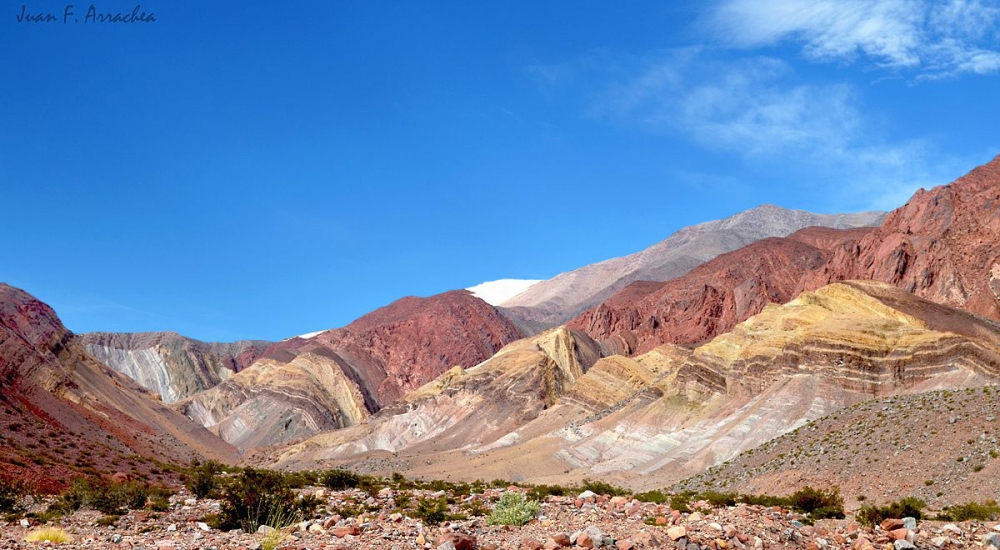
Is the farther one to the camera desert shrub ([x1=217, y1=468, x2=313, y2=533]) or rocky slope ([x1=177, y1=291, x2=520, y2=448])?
rocky slope ([x1=177, y1=291, x2=520, y2=448])

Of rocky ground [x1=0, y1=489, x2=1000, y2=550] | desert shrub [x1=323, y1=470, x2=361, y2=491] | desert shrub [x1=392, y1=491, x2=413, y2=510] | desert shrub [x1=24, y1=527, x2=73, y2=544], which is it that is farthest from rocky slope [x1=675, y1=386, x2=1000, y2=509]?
desert shrub [x1=24, y1=527, x2=73, y2=544]

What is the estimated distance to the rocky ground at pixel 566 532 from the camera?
58.2ft

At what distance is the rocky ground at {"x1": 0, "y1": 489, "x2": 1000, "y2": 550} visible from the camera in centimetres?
1773

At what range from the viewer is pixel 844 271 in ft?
367

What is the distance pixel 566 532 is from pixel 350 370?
14433cm

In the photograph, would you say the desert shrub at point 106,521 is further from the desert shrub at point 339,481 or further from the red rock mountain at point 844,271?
the red rock mountain at point 844,271

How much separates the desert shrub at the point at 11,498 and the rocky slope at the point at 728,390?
41.2m

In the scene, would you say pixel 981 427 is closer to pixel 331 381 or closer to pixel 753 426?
pixel 753 426

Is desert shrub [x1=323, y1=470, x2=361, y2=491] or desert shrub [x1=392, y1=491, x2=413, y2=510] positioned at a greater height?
desert shrub [x1=323, y1=470, x2=361, y2=491]

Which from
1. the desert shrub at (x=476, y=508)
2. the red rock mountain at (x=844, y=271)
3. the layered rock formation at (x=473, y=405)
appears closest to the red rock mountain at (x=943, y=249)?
the red rock mountain at (x=844, y=271)

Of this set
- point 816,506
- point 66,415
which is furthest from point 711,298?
point 816,506

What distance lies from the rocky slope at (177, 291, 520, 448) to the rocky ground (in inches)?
4578

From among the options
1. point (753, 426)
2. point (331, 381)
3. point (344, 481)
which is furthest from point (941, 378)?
point (331, 381)

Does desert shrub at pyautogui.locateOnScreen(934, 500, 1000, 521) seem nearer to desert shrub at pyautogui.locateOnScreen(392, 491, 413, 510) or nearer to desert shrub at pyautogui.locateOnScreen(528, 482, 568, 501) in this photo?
desert shrub at pyautogui.locateOnScreen(528, 482, 568, 501)
